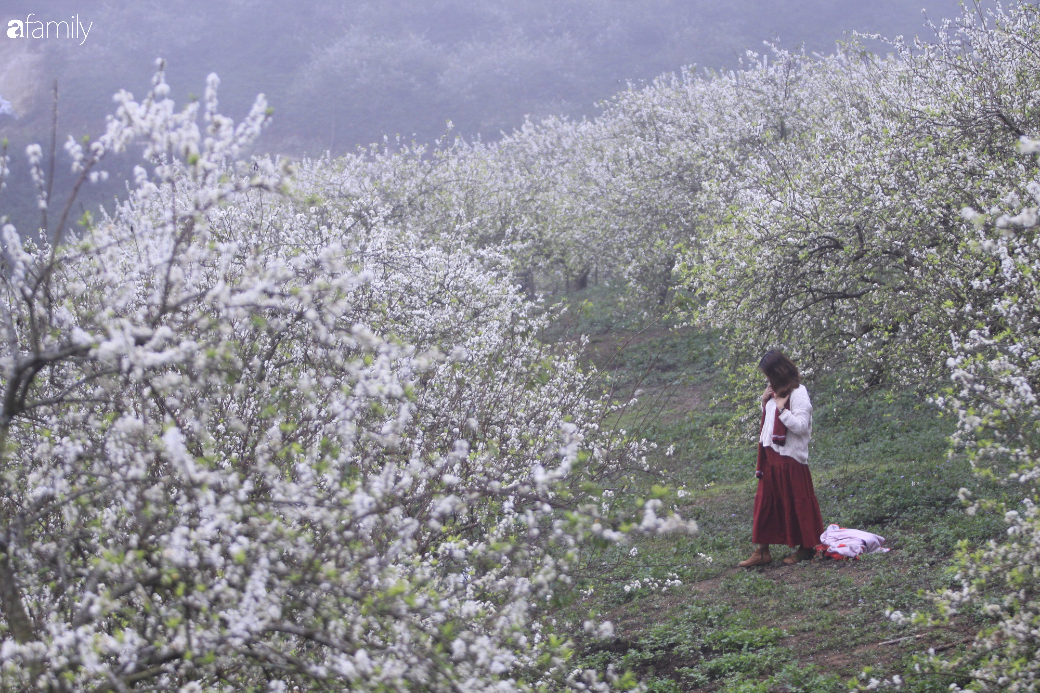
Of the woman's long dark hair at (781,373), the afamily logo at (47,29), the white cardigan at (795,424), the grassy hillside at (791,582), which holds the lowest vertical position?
the grassy hillside at (791,582)

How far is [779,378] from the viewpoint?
7273 mm

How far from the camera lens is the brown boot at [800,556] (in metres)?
7.62

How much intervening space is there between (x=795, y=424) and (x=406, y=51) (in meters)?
68.4

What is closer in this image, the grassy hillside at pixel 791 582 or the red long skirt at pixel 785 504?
the grassy hillside at pixel 791 582

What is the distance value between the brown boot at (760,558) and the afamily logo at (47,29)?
157 feet

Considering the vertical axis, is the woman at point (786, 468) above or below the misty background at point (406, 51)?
below

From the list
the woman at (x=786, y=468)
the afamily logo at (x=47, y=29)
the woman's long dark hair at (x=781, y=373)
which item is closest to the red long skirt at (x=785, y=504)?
the woman at (x=786, y=468)

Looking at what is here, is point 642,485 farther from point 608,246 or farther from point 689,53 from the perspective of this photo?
point 689,53

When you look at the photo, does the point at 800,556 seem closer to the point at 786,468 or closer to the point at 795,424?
the point at 786,468

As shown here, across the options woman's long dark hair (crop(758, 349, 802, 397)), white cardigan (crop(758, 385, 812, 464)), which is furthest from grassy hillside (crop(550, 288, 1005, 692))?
woman's long dark hair (crop(758, 349, 802, 397))

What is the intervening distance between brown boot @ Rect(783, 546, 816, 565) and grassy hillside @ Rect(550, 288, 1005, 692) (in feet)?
0.34

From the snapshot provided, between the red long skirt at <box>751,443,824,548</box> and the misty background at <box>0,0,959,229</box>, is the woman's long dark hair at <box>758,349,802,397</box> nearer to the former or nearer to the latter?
the red long skirt at <box>751,443,824,548</box>

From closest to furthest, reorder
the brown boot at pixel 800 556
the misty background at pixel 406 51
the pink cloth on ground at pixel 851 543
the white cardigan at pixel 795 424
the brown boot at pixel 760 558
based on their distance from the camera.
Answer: the white cardigan at pixel 795 424, the pink cloth on ground at pixel 851 543, the brown boot at pixel 800 556, the brown boot at pixel 760 558, the misty background at pixel 406 51

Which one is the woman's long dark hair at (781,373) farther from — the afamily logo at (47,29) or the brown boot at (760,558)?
the afamily logo at (47,29)
